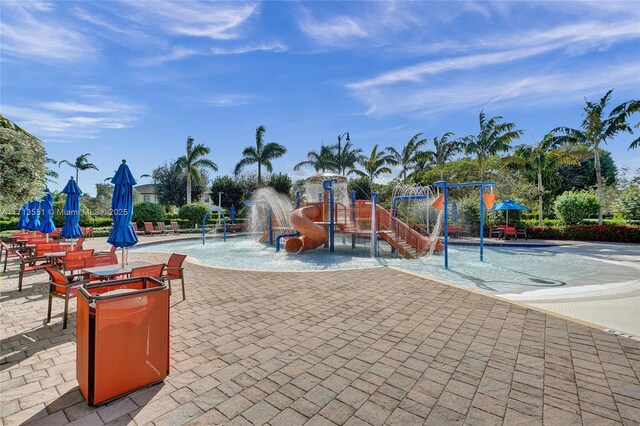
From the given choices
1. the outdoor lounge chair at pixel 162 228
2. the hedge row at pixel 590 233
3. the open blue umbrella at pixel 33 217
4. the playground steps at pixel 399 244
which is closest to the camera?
the open blue umbrella at pixel 33 217

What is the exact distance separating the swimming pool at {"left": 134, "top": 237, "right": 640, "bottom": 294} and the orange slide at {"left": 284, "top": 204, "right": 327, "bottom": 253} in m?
0.41

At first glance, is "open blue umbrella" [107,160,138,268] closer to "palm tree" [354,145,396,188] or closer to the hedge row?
the hedge row

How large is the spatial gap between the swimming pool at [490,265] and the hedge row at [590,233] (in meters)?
4.02

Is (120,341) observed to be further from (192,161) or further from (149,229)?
(192,161)

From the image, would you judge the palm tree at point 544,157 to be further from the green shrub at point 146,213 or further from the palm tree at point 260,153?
the green shrub at point 146,213

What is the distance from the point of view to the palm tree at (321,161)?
127ft

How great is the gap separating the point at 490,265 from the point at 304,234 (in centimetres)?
809

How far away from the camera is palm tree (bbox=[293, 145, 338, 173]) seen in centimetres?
3884

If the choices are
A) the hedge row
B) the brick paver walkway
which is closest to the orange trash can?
the brick paver walkway

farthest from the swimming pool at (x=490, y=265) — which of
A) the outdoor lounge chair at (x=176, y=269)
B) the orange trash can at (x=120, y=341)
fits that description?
the orange trash can at (x=120, y=341)

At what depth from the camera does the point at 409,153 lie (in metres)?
37.0

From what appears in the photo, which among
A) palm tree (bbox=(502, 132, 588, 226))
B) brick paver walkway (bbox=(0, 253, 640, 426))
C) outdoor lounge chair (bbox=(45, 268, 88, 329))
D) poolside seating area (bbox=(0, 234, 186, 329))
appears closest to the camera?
brick paver walkway (bbox=(0, 253, 640, 426))

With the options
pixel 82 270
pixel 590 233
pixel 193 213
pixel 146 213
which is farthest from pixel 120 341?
pixel 193 213

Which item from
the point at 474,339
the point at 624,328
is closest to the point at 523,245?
the point at 624,328
